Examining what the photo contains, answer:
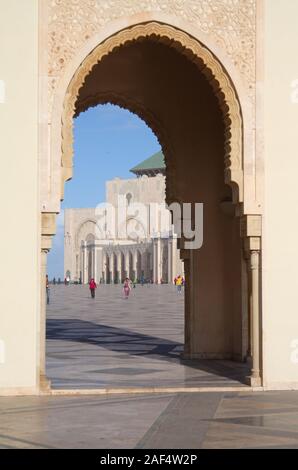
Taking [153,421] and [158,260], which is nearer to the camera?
[153,421]

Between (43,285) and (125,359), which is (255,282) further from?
(125,359)

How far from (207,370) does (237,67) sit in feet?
9.07

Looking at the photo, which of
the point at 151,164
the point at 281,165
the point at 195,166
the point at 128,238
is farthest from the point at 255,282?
the point at 151,164

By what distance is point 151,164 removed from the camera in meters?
73.1

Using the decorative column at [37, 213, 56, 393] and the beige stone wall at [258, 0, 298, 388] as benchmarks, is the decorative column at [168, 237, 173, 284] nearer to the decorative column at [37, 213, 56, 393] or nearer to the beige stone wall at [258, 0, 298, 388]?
the beige stone wall at [258, 0, 298, 388]

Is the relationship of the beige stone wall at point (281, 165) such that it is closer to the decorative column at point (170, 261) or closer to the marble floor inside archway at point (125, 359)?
the marble floor inside archway at point (125, 359)

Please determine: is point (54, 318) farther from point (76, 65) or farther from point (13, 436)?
point (13, 436)

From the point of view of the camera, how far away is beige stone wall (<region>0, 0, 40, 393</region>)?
669cm

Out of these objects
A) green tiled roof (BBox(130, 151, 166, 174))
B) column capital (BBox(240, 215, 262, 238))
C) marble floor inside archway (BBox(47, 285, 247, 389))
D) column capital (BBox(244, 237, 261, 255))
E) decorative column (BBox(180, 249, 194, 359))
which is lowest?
marble floor inside archway (BBox(47, 285, 247, 389))

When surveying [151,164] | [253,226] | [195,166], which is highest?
[151,164]

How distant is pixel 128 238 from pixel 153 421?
6295cm

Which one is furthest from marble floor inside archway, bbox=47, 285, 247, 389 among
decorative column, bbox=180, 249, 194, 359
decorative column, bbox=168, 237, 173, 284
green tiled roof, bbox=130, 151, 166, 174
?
green tiled roof, bbox=130, 151, 166, 174

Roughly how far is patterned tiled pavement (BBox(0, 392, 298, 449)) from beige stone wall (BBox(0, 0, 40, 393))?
0.34 meters

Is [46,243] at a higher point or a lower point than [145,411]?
higher
